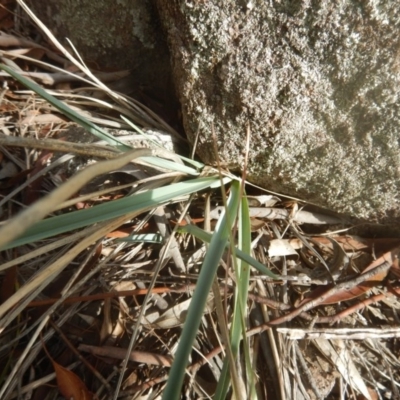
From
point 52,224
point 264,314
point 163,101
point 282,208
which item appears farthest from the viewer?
point 163,101

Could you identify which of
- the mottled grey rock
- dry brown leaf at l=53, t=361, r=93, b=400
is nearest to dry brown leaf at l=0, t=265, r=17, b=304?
dry brown leaf at l=53, t=361, r=93, b=400

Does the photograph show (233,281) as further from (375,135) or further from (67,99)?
Result: (67,99)

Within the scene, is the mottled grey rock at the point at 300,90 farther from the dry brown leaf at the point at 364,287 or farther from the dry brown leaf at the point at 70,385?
the dry brown leaf at the point at 70,385

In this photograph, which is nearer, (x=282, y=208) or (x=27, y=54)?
(x=282, y=208)

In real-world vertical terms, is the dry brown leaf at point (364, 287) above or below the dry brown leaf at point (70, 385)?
above

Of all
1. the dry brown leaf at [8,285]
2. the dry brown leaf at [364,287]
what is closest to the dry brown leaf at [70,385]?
the dry brown leaf at [8,285]

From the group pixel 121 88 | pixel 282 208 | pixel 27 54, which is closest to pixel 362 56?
pixel 282 208

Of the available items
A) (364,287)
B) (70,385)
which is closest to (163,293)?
(70,385)
